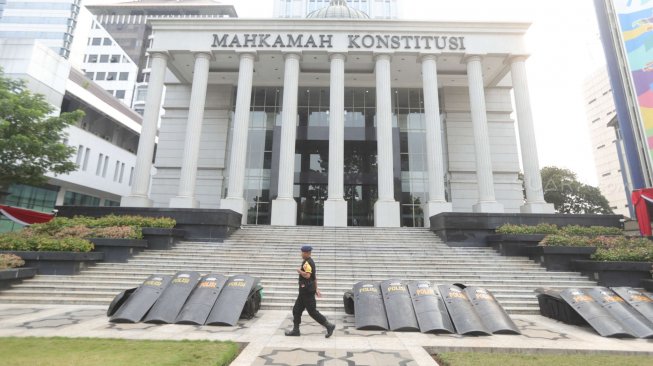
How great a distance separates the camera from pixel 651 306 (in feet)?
24.3

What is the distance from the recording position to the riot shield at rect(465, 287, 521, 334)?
685 centimetres

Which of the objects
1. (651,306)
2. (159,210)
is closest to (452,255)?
(651,306)

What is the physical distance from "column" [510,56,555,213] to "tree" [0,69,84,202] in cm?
2829

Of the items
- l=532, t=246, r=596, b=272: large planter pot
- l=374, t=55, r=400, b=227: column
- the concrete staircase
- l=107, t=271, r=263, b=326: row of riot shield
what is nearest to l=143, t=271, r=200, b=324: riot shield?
l=107, t=271, r=263, b=326: row of riot shield

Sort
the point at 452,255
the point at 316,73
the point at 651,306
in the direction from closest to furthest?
the point at 651,306 → the point at 452,255 → the point at 316,73

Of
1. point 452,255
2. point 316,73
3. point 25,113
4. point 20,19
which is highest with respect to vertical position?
point 20,19

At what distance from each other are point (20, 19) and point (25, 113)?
6976 centimetres

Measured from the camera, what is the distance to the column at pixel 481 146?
21344mm

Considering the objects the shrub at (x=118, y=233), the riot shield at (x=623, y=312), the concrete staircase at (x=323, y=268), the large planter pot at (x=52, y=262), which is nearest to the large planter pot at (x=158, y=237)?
the shrub at (x=118, y=233)

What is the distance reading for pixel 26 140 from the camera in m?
15.6

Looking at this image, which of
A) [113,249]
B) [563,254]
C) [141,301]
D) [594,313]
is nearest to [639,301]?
[594,313]

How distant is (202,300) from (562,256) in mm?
13119

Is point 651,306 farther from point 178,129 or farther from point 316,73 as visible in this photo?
point 178,129

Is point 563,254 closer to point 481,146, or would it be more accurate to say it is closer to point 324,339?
point 481,146
